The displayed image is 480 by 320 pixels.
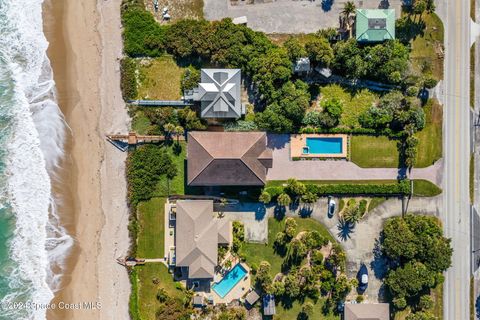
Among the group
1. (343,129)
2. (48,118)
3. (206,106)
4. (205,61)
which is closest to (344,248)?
(343,129)

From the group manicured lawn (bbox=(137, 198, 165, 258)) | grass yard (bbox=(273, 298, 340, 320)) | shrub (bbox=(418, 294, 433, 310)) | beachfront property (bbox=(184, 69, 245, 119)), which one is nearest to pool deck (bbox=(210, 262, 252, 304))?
grass yard (bbox=(273, 298, 340, 320))

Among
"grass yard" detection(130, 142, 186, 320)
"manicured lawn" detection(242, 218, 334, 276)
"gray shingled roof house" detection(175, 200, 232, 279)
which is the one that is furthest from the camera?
"manicured lawn" detection(242, 218, 334, 276)

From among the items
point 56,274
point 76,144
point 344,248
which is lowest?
point 56,274

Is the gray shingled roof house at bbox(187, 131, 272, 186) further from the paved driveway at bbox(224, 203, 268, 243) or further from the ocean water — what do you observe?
the ocean water

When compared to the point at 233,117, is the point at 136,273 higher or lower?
lower

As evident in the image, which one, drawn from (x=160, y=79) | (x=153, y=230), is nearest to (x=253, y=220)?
(x=153, y=230)

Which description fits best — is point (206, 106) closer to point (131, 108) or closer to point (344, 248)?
point (131, 108)
